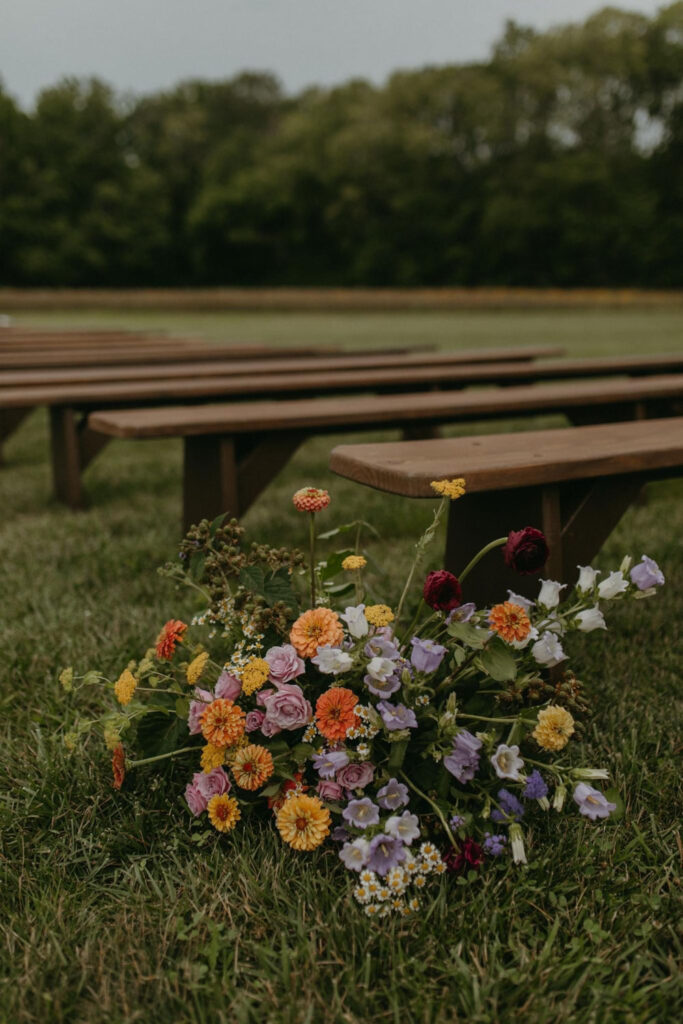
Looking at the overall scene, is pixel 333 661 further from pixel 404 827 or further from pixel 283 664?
pixel 404 827

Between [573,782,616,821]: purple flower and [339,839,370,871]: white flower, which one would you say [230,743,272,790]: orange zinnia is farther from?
[573,782,616,821]: purple flower

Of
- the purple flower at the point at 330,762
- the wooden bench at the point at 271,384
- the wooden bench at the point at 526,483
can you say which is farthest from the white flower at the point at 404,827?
the wooden bench at the point at 271,384

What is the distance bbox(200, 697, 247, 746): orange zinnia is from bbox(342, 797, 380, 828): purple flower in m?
0.21

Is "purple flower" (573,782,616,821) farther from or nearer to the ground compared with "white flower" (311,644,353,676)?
nearer to the ground

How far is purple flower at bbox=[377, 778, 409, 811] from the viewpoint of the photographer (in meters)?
1.33

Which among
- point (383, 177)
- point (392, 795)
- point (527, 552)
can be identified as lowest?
point (392, 795)

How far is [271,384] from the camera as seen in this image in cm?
354

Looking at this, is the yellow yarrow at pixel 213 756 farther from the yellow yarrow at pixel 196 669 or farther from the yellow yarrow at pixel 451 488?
the yellow yarrow at pixel 451 488

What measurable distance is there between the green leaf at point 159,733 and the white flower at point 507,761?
21.6 inches

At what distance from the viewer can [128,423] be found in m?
2.63

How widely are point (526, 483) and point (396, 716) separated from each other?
0.56 metres

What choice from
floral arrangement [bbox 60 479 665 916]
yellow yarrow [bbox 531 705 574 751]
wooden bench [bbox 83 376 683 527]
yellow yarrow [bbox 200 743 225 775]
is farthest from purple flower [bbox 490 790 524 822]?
wooden bench [bbox 83 376 683 527]

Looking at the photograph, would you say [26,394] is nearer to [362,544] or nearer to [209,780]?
[362,544]

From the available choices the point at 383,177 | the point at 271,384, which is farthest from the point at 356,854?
the point at 383,177
